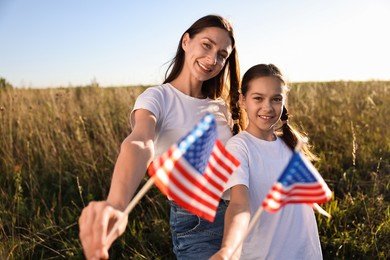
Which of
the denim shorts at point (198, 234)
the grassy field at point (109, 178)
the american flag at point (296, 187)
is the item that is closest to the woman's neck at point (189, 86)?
the denim shorts at point (198, 234)

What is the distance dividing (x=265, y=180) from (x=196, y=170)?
24.2 inches

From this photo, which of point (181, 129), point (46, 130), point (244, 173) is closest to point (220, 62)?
point (181, 129)

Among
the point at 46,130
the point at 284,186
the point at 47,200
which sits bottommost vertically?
the point at 47,200

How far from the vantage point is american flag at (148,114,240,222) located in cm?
108

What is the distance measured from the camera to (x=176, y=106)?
6.36ft


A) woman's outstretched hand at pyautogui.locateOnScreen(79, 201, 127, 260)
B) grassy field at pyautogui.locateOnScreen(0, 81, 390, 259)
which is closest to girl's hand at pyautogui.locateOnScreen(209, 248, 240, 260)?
woman's outstretched hand at pyautogui.locateOnScreen(79, 201, 127, 260)

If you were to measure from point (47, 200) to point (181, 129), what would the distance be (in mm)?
2513

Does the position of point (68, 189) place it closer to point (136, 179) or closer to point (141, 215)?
point (141, 215)

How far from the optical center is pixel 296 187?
122 centimetres

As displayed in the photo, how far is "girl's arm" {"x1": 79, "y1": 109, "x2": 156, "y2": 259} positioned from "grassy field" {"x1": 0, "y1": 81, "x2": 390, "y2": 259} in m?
1.52

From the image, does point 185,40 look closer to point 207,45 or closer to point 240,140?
point 207,45

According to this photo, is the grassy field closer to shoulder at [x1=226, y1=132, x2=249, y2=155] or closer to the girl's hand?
shoulder at [x1=226, y1=132, x2=249, y2=155]

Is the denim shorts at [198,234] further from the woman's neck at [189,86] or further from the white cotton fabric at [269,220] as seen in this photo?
the woman's neck at [189,86]

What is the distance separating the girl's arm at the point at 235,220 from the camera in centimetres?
129
